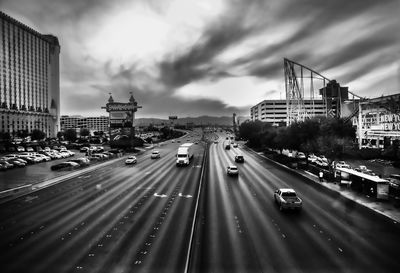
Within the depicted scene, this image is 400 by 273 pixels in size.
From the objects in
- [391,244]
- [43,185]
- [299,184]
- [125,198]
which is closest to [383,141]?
[299,184]

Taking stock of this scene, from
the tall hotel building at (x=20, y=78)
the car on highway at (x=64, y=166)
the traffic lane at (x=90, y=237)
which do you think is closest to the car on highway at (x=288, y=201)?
the traffic lane at (x=90, y=237)

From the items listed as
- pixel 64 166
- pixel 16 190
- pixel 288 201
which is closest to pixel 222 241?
pixel 288 201

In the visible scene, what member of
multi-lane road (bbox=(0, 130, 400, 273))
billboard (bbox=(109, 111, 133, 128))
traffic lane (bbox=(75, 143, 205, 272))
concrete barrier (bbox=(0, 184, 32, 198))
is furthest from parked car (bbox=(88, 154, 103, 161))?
traffic lane (bbox=(75, 143, 205, 272))

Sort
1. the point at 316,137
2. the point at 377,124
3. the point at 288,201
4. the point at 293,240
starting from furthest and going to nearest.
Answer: the point at 377,124 → the point at 316,137 → the point at 288,201 → the point at 293,240

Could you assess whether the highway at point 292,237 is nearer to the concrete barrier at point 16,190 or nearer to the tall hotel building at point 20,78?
the concrete barrier at point 16,190

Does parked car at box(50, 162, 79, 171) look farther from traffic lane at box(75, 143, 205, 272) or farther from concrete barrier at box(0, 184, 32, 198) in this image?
traffic lane at box(75, 143, 205, 272)

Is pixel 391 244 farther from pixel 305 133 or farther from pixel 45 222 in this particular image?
pixel 305 133

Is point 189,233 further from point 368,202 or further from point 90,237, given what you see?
point 368,202
